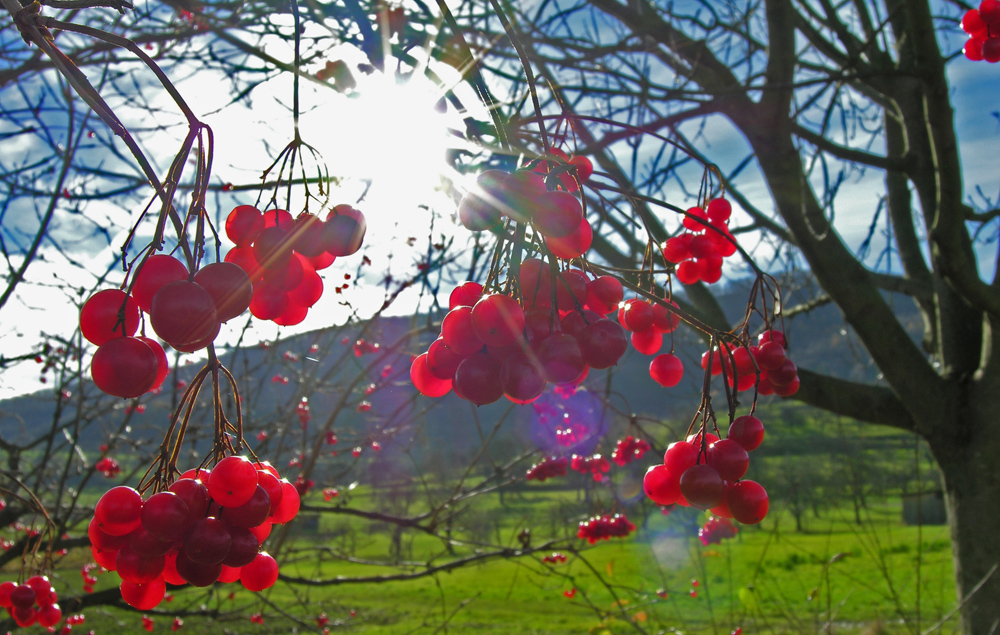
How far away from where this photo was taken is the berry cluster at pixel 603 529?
3.41 m

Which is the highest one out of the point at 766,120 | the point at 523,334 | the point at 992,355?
the point at 766,120

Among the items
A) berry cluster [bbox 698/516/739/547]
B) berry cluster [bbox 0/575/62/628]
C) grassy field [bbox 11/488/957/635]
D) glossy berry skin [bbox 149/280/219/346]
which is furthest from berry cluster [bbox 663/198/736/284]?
grassy field [bbox 11/488/957/635]

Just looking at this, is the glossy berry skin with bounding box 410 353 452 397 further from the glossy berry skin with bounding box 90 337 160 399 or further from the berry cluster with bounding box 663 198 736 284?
the berry cluster with bounding box 663 198 736 284

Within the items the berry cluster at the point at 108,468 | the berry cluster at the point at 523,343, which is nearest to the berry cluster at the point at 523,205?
the berry cluster at the point at 523,343

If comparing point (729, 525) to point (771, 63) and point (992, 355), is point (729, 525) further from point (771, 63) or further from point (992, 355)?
point (771, 63)

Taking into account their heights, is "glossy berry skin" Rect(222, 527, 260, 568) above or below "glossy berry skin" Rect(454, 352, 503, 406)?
below

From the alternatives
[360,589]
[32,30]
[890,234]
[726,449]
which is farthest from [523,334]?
[360,589]

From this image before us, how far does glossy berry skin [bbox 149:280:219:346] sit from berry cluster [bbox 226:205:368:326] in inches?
4.9

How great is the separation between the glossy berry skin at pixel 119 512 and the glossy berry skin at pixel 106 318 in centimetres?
18

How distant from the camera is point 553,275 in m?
0.67

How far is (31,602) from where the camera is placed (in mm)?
1476

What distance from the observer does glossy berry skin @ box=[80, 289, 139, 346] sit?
25.0 inches

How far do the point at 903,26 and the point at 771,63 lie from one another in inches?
45.4

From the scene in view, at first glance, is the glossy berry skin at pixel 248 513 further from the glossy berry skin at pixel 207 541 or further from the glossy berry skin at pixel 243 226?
the glossy berry skin at pixel 243 226
